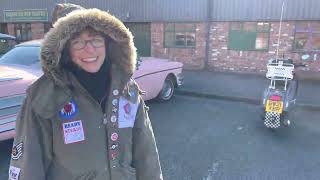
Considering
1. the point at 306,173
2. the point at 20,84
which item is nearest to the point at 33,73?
the point at 20,84

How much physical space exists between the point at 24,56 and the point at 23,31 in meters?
14.0

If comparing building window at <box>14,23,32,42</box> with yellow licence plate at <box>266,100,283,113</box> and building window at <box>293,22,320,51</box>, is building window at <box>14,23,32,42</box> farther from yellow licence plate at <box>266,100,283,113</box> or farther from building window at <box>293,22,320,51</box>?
yellow licence plate at <box>266,100,283,113</box>

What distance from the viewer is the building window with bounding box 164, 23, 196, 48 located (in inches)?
509

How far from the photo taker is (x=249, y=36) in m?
11.8

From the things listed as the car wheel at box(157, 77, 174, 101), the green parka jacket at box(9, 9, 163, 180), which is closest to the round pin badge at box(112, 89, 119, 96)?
the green parka jacket at box(9, 9, 163, 180)

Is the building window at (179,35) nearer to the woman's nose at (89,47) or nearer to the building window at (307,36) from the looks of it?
the building window at (307,36)

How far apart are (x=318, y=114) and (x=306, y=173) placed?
10.7 feet

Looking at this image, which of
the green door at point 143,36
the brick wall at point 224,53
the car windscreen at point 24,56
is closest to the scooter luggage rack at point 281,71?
the car windscreen at point 24,56

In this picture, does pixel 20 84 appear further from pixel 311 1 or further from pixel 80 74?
pixel 311 1

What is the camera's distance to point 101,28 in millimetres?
1735

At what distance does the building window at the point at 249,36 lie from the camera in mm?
11586

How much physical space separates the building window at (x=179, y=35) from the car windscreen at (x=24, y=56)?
8.35m

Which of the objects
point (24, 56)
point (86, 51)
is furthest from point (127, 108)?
point (24, 56)

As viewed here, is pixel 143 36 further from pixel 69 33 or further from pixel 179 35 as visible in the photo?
pixel 69 33
